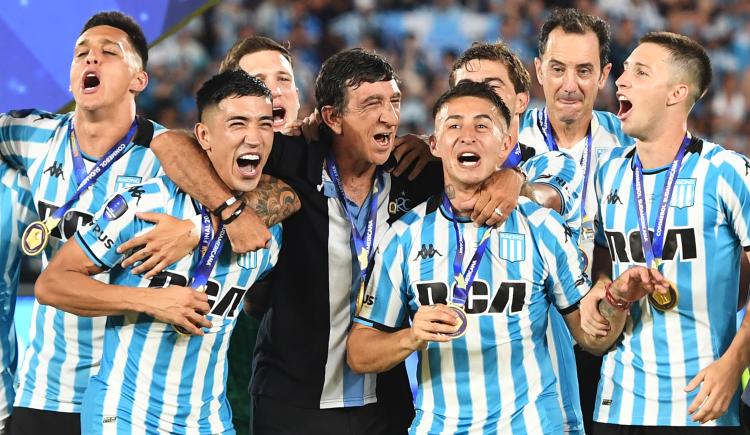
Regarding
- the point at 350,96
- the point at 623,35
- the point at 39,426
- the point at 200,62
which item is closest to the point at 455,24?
the point at 623,35

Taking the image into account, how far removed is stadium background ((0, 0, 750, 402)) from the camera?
11.0 m

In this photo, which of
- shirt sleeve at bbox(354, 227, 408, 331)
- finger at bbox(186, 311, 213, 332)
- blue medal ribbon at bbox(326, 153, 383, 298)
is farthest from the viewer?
blue medal ribbon at bbox(326, 153, 383, 298)

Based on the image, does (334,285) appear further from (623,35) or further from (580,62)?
(623,35)

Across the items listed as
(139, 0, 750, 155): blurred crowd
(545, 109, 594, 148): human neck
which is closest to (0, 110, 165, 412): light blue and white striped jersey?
(545, 109, 594, 148): human neck

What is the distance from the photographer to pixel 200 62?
1121cm

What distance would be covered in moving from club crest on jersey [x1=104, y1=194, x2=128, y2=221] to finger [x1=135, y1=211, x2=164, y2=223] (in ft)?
0.20

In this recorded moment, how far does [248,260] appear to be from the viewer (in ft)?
12.9

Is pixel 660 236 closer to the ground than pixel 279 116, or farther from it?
closer to the ground

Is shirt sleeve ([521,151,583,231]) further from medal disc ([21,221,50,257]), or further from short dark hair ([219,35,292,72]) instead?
medal disc ([21,221,50,257])

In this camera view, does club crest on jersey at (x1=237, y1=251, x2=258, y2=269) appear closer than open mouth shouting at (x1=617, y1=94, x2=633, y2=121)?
Yes

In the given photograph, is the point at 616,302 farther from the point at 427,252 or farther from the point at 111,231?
the point at 111,231

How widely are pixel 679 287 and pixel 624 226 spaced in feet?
1.04

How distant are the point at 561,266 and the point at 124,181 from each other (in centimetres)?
185

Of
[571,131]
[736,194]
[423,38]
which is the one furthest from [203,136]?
[423,38]
